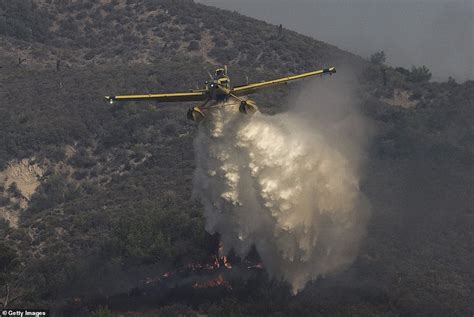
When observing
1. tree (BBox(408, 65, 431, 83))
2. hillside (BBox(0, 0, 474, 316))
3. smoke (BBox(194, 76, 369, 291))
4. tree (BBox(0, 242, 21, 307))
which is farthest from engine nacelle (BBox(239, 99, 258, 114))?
tree (BBox(408, 65, 431, 83))

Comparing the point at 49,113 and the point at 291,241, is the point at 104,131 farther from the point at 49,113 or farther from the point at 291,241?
the point at 291,241

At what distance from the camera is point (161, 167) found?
106 metres

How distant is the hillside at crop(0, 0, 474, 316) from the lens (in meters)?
68.9

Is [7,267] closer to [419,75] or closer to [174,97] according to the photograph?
[174,97]

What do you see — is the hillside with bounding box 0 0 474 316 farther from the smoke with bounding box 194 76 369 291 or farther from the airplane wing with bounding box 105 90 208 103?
the airplane wing with bounding box 105 90 208 103

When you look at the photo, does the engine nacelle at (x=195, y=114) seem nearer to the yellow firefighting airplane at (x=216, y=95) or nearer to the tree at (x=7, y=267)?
the yellow firefighting airplane at (x=216, y=95)

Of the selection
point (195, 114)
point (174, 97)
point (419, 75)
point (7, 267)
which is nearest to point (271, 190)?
point (195, 114)

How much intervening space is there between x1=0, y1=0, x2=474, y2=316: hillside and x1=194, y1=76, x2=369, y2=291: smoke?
8.65 ft

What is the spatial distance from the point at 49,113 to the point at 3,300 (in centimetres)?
5959

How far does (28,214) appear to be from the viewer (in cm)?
10175

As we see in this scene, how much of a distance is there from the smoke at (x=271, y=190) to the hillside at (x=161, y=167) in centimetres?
264

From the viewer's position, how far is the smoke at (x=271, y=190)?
222 feet

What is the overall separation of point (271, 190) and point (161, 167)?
134 feet

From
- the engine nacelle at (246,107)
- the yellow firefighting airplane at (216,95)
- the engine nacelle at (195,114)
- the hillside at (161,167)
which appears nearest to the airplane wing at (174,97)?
the yellow firefighting airplane at (216,95)
